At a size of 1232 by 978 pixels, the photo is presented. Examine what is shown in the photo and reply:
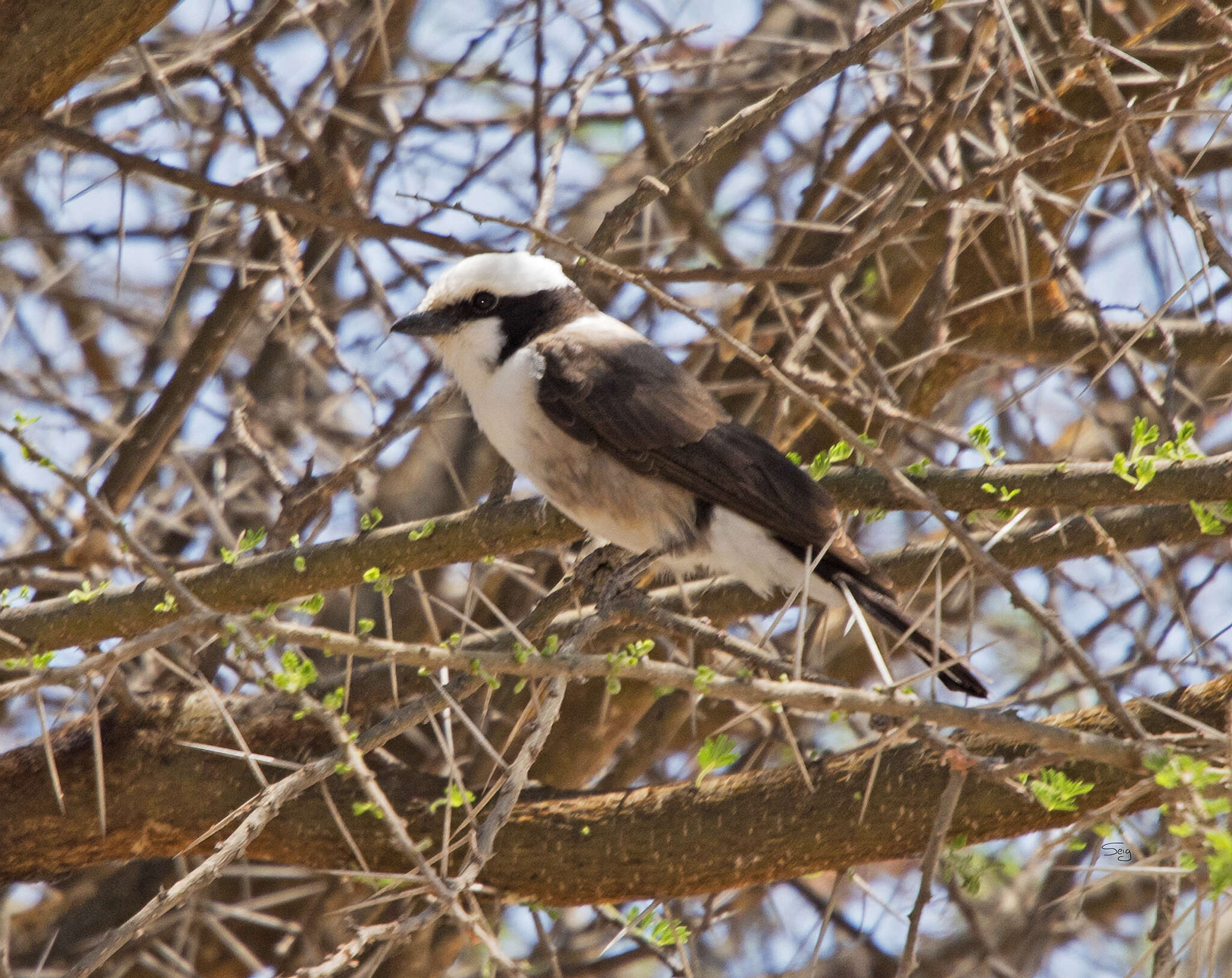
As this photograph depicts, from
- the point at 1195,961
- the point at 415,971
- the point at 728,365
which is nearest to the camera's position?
the point at 1195,961

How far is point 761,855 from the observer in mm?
3049

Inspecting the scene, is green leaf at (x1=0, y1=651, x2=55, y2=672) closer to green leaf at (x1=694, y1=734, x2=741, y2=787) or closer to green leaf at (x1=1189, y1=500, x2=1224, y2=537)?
green leaf at (x1=694, y1=734, x2=741, y2=787)

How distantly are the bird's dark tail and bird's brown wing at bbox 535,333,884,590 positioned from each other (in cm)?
8

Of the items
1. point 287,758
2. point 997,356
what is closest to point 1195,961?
point 287,758

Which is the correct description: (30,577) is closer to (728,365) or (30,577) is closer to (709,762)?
(709,762)

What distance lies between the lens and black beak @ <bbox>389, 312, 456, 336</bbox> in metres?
3.77

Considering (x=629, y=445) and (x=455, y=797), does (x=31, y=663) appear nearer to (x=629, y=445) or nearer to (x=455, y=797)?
(x=455, y=797)

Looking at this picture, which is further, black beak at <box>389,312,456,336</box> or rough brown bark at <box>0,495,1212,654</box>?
black beak at <box>389,312,456,336</box>

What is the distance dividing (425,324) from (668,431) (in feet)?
2.58

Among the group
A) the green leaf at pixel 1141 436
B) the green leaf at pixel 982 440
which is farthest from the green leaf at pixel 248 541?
the green leaf at pixel 1141 436

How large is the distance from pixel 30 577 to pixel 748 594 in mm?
1902

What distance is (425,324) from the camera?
3.79 metres

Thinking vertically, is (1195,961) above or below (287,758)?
below

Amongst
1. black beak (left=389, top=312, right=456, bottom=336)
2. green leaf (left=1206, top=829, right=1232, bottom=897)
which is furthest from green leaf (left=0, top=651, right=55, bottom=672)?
green leaf (left=1206, top=829, right=1232, bottom=897)
